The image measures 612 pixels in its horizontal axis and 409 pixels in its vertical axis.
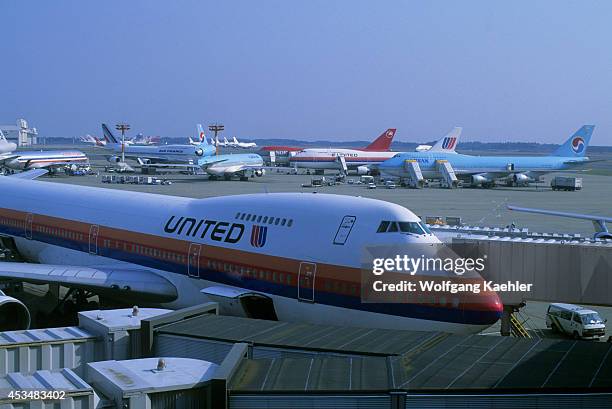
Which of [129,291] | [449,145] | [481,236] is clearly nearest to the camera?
[129,291]

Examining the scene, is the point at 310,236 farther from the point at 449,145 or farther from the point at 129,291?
the point at 449,145

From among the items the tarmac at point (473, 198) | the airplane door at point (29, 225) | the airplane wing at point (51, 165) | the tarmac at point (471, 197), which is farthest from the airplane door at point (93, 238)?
the airplane wing at point (51, 165)

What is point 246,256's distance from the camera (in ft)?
78.1

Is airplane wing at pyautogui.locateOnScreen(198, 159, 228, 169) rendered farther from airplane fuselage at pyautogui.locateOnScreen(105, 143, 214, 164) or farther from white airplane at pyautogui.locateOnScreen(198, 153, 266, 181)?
airplane fuselage at pyautogui.locateOnScreen(105, 143, 214, 164)

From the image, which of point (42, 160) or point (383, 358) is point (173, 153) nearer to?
point (42, 160)

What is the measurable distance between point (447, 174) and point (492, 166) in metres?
7.96

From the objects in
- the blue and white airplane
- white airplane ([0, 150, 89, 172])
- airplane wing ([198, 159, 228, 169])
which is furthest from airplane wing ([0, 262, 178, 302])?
white airplane ([0, 150, 89, 172])

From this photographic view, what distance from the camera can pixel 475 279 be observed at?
66.1ft

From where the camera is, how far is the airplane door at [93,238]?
30.5 m

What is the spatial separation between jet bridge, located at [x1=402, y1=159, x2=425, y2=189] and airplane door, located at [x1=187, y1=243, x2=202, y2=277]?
77.0m

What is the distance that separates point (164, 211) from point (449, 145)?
114 metres

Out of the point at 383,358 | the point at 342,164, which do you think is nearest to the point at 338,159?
the point at 342,164

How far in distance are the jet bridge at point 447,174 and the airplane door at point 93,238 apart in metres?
76.2

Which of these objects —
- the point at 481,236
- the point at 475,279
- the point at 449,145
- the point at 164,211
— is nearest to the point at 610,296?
the point at 481,236
